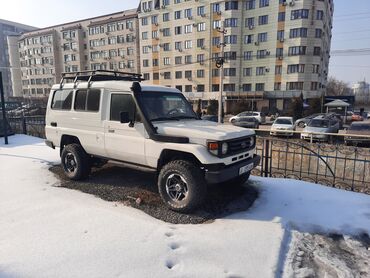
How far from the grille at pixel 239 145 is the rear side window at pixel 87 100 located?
2759 millimetres

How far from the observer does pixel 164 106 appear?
4.91 m

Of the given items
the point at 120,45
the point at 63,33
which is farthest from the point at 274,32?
the point at 63,33

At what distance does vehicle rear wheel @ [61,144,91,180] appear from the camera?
5.52m

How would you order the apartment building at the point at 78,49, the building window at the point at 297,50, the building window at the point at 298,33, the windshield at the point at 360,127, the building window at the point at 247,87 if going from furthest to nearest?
the apartment building at the point at 78,49 < the building window at the point at 247,87 < the building window at the point at 297,50 < the building window at the point at 298,33 < the windshield at the point at 360,127

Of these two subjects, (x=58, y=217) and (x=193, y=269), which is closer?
(x=193, y=269)

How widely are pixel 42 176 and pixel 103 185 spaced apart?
5.52 feet

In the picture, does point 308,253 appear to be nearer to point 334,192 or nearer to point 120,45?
point 334,192

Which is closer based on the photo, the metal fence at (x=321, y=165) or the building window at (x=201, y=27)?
the metal fence at (x=321, y=165)

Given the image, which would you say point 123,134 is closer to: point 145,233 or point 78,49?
point 145,233

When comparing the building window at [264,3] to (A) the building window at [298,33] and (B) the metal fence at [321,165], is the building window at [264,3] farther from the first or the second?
(B) the metal fence at [321,165]

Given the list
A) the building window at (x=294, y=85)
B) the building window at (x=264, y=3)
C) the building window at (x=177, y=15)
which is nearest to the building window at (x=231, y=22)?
the building window at (x=264, y=3)

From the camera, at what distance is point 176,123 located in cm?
459

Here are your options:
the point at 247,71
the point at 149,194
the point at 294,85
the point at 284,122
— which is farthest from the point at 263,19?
the point at 149,194

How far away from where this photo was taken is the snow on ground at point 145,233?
2.78m
